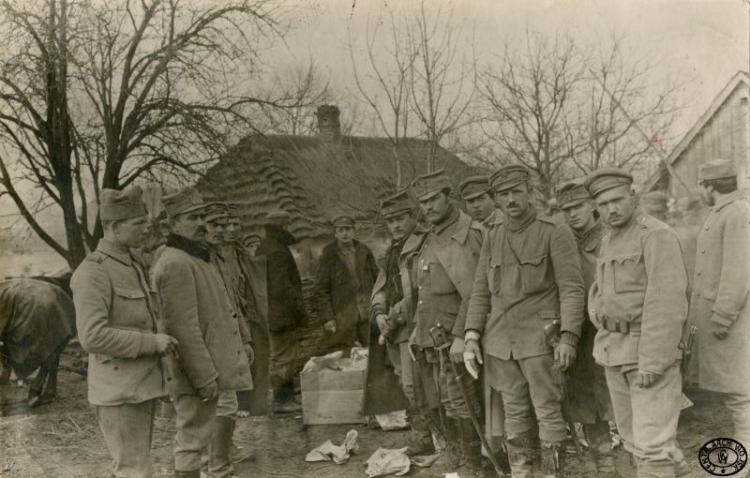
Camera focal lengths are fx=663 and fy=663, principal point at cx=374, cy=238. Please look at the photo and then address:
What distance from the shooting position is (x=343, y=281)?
24.9ft

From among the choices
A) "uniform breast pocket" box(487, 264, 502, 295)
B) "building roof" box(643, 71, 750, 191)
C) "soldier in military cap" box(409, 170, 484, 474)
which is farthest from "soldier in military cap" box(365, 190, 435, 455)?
"building roof" box(643, 71, 750, 191)

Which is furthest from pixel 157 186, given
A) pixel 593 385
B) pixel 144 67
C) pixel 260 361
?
pixel 593 385

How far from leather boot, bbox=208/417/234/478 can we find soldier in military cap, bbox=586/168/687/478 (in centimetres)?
267

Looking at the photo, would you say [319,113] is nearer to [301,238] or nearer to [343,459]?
[301,238]

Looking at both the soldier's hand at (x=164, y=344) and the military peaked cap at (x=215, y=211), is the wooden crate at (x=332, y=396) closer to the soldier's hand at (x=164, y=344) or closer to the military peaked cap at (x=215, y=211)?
the military peaked cap at (x=215, y=211)

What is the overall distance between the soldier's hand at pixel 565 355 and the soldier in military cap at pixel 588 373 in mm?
628

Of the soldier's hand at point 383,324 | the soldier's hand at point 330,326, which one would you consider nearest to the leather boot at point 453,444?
the soldier's hand at point 383,324

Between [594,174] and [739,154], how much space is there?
24.3 feet

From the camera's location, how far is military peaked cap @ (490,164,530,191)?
4.23 m

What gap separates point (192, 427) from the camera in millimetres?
Result: 4191

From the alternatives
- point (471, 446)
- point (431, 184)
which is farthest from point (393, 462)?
point (431, 184)

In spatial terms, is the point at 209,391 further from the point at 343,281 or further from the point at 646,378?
the point at 343,281

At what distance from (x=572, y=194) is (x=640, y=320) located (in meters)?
1.44

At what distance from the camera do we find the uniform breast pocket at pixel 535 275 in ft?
13.5
